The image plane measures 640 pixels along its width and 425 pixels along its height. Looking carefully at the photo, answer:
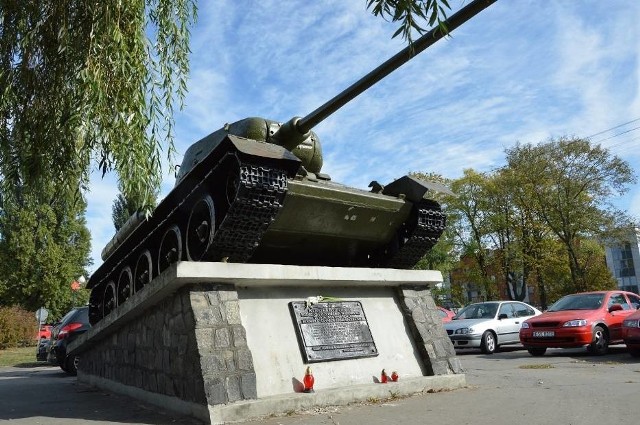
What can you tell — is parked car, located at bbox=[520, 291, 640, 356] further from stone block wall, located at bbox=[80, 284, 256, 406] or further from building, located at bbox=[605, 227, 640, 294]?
building, located at bbox=[605, 227, 640, 294]

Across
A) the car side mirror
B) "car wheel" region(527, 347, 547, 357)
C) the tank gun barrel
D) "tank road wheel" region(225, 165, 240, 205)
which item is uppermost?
the tank gun barrel

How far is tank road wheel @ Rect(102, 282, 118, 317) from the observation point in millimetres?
9766

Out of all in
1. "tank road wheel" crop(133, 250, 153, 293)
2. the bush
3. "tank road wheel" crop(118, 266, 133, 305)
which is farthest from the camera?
the bush

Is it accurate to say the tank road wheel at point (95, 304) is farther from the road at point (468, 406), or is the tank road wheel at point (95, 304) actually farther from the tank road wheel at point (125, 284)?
the road at point (468, 406)

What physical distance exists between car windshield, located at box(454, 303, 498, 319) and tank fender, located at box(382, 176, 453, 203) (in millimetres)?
8200

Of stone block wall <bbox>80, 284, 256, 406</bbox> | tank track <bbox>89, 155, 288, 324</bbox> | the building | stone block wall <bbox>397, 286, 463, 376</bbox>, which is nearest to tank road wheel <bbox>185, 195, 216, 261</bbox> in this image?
tank track <bbox>89, 155, 288, 324</bbox>

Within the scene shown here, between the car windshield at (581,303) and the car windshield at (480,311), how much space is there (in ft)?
6.76

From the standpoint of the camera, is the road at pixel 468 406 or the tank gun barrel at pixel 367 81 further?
the road at pixel 468 406

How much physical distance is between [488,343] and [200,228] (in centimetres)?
Result: 992

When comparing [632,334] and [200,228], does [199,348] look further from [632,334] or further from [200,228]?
[632,334]

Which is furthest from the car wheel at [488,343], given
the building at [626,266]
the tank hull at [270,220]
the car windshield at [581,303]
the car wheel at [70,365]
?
the building at [626,266]

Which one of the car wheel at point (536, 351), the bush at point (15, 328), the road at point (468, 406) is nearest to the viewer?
the road at point (468, 406)

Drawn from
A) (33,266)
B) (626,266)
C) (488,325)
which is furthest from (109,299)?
(626,266)

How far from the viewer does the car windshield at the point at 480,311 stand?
15414mm
